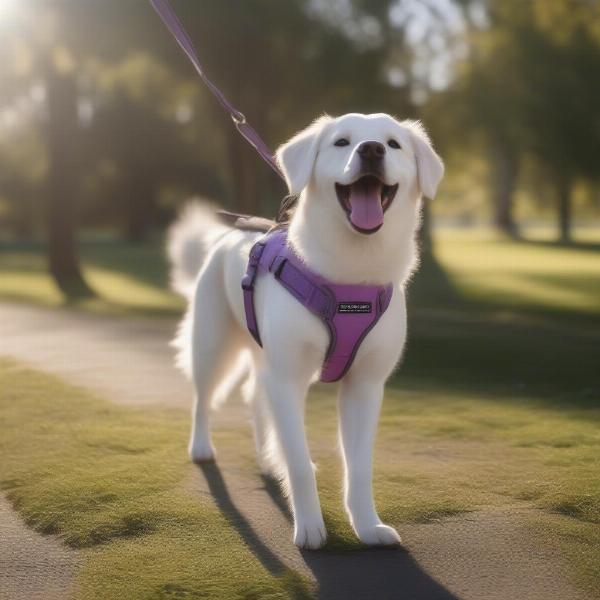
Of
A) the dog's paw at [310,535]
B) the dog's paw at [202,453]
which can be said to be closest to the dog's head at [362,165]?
the dog's paw at [310,535]

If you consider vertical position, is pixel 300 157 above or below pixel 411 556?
above

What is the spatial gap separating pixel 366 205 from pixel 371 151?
0.24 meters

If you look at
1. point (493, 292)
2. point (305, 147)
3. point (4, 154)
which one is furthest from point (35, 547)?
point (4, 154)

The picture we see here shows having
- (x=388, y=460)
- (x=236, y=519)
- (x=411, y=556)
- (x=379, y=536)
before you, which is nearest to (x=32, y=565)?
(x=236, y=519)

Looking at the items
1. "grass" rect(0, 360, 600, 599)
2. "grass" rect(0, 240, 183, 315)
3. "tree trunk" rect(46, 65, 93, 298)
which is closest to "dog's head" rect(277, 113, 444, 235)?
"grass" rect(0, 360, 600, 599)

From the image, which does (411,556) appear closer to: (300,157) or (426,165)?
(426,165)

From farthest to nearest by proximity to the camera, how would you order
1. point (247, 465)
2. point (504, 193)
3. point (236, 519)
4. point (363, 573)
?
point (504, 193), point (247, 465), point (236, 519), point (363, 573)

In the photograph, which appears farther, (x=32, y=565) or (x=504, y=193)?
(x=504, y=193)

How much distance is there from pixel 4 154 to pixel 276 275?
58.7 meters

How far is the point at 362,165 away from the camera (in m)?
3.83

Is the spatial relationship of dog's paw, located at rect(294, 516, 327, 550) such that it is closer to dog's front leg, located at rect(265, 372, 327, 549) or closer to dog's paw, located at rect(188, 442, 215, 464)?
dog's front leg, located at rect(265, 372, 327, 549)

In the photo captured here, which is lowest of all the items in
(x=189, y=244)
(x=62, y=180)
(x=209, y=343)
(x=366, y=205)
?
(x=209, y=343)

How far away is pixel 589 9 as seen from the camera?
803 inches

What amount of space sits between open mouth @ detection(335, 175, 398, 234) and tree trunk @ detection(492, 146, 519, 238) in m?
51.4
